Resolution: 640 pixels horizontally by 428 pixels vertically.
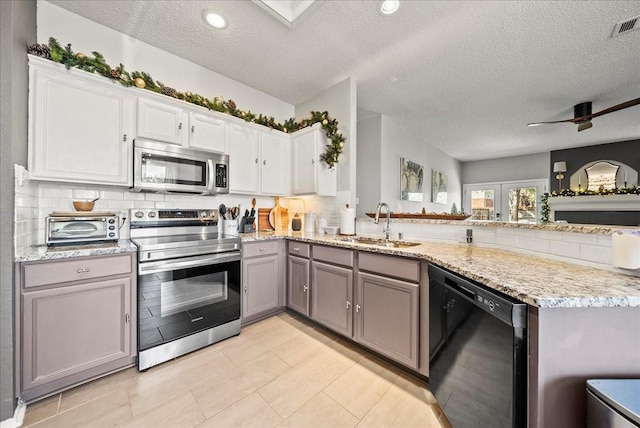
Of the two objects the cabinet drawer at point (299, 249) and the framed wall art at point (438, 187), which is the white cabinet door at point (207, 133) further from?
the framed wall art at point (438, 187)

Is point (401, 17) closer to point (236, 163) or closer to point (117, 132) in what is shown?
point (236, 163)

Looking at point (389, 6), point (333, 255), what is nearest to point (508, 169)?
point (389, 6)

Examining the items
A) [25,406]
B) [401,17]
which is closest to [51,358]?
[25,406]

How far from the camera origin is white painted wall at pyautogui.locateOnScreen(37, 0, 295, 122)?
1.98 m

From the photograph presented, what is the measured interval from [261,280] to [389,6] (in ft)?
8.77

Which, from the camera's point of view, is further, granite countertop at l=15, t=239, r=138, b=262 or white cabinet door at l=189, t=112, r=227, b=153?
white cabinet door at l=189, t=112, r=227, b=153

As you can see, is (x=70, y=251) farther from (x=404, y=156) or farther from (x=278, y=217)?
(x=404, y=156)

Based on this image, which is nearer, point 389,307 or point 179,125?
point 389,307

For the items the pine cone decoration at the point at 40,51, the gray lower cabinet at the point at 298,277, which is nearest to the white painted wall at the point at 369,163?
the gray lower cabinet at the point at 298,277

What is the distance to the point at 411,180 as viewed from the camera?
16.2ft

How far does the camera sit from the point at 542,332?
88 centimetres

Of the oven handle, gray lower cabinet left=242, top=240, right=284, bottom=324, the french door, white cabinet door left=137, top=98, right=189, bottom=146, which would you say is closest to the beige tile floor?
gray lower cabinet left=242, top=240, right=284, bottom=324

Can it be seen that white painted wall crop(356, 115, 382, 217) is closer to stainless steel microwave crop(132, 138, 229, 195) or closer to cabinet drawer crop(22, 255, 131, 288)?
stainless steel microwave crop(132, 138, 229, 195)

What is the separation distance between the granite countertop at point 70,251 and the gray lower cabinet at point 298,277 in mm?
1404
